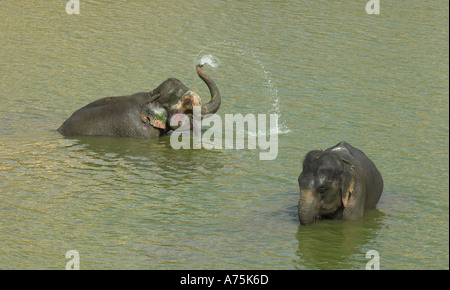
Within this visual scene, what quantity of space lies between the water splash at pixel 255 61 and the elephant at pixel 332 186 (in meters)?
5.28

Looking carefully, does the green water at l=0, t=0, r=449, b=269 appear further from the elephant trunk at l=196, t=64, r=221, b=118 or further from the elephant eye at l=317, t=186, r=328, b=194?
the elephant trunk at l=196, t=64, r=221, b=118

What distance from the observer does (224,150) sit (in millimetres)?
16172

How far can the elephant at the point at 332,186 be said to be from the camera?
11484mm

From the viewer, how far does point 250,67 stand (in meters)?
22.3

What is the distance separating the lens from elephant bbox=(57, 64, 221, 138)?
1670cm

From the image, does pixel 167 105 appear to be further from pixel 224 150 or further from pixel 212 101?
pixel 224 150

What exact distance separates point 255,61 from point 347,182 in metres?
11.3

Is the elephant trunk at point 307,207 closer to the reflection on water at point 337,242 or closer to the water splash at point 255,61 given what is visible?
the reflection on water at point 337,242

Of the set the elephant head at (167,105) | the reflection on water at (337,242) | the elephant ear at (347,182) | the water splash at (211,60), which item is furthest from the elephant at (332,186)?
the water splash at (211,60)

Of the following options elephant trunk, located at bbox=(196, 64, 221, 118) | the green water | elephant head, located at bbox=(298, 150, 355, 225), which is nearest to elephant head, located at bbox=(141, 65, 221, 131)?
elephant trunk, located at bbox=(196, 64, 221, 118)


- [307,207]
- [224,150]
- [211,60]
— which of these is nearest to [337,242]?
[307,207]

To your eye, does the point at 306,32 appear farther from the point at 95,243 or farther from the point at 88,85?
the point at 95,243

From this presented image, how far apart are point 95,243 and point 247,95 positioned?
933cm

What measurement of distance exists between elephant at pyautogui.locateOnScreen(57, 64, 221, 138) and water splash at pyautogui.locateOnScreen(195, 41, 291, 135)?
161 centimetres
